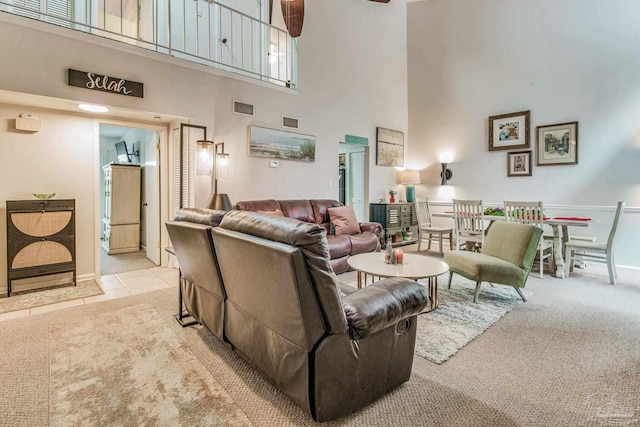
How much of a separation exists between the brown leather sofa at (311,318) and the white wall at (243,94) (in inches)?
106

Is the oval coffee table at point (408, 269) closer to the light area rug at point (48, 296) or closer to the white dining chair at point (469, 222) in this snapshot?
the white dining chair at point (469, 222)

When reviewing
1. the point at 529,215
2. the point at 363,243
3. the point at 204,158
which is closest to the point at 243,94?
the point at 204,158

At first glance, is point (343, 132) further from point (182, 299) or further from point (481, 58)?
point (182, 299)

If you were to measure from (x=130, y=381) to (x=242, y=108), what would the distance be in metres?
3.58

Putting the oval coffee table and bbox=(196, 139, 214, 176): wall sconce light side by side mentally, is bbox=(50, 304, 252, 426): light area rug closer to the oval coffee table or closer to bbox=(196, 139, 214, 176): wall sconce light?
the oval coffee table

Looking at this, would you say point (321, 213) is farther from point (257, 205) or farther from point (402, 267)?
point (402, 267)

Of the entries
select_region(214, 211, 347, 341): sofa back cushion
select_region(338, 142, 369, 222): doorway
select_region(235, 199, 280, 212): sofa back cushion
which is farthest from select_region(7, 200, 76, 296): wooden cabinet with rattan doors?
select_region(338, 142, 369, 222): doorway

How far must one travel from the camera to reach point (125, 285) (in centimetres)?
371

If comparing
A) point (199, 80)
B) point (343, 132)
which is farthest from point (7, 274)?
point (343, 132)

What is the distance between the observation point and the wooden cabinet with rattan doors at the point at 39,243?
10.4 ft

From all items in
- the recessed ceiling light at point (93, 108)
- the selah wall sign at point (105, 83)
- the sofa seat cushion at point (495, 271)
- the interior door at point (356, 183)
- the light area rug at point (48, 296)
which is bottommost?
the light area rug at point (48, 296)

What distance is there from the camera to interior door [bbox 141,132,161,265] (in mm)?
4656

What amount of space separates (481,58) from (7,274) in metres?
7.58

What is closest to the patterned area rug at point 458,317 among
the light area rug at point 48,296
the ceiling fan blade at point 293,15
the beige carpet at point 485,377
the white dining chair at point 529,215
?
the beige carpet at point 485,377
